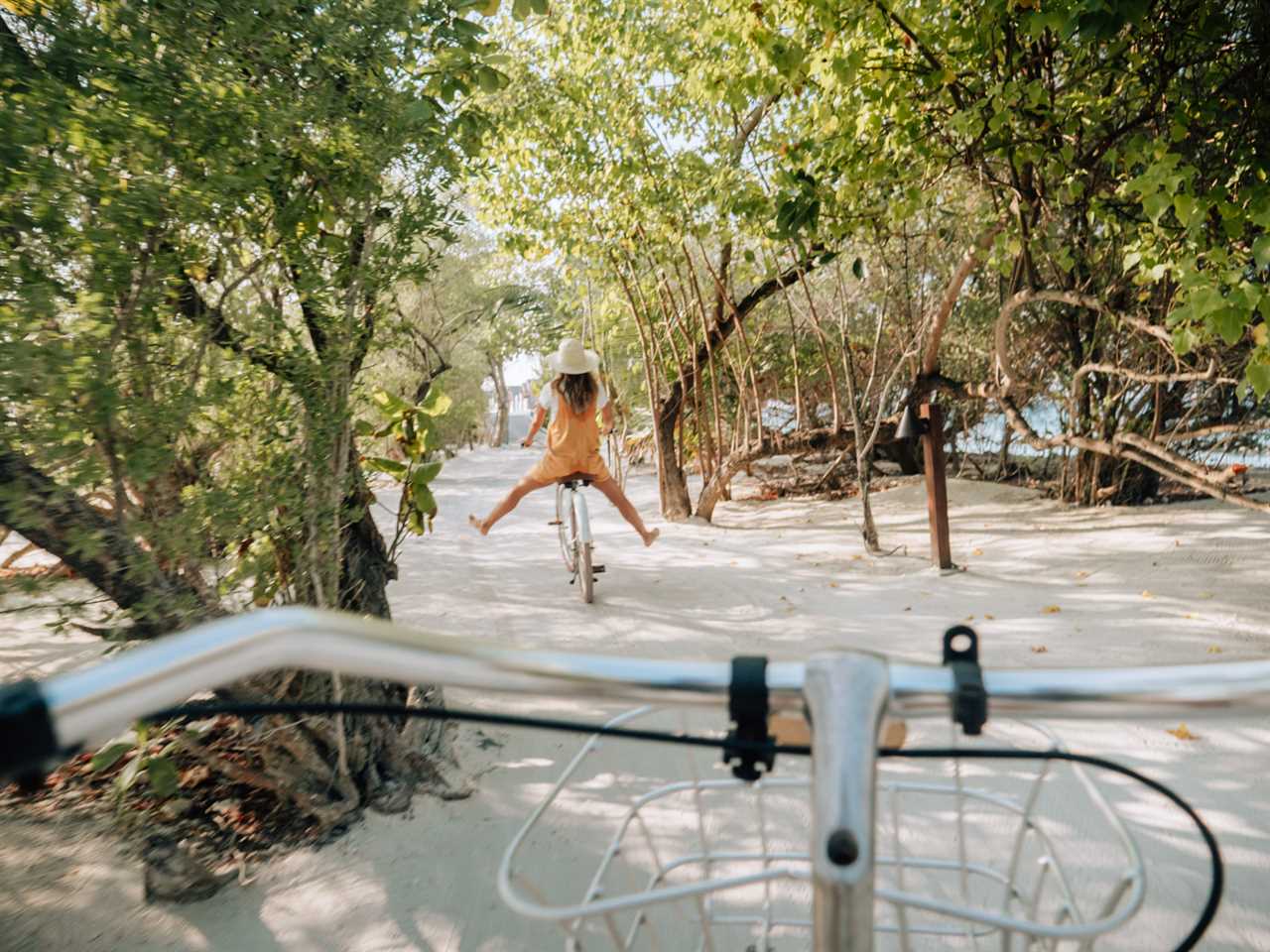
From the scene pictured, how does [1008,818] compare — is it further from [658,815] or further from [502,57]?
[502,57]

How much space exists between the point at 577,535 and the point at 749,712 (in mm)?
5773

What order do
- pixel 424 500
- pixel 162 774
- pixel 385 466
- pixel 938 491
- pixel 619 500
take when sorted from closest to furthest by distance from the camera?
pixel 162 774
pixel 385 466
pixel 424 500
pixel 938 491
pixel 619 500

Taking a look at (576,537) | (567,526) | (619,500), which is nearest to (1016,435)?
(619,500)

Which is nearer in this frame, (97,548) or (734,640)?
(97,548)

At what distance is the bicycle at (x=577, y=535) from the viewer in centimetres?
649

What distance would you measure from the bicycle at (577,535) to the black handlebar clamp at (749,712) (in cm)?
564

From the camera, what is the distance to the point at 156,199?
2.63 meters

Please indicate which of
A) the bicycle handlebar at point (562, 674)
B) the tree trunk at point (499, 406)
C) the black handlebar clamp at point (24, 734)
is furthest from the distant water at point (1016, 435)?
the tree trunk at point (499, 406)

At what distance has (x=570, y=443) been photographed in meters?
6.91

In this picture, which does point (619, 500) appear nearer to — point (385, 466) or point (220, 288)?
point (385, 466)

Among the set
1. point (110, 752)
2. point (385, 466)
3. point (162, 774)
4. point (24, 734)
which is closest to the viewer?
point (24, 734)

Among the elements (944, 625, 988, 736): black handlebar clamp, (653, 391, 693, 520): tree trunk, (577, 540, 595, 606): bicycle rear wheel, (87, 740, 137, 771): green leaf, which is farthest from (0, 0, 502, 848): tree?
(653, 391, 693, 520): tree trunk

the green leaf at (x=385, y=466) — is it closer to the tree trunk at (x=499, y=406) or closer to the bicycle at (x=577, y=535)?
the bicycle at (x=577, y=535)

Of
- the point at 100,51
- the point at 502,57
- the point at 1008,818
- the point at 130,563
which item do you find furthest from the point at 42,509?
the point at 1008,818
